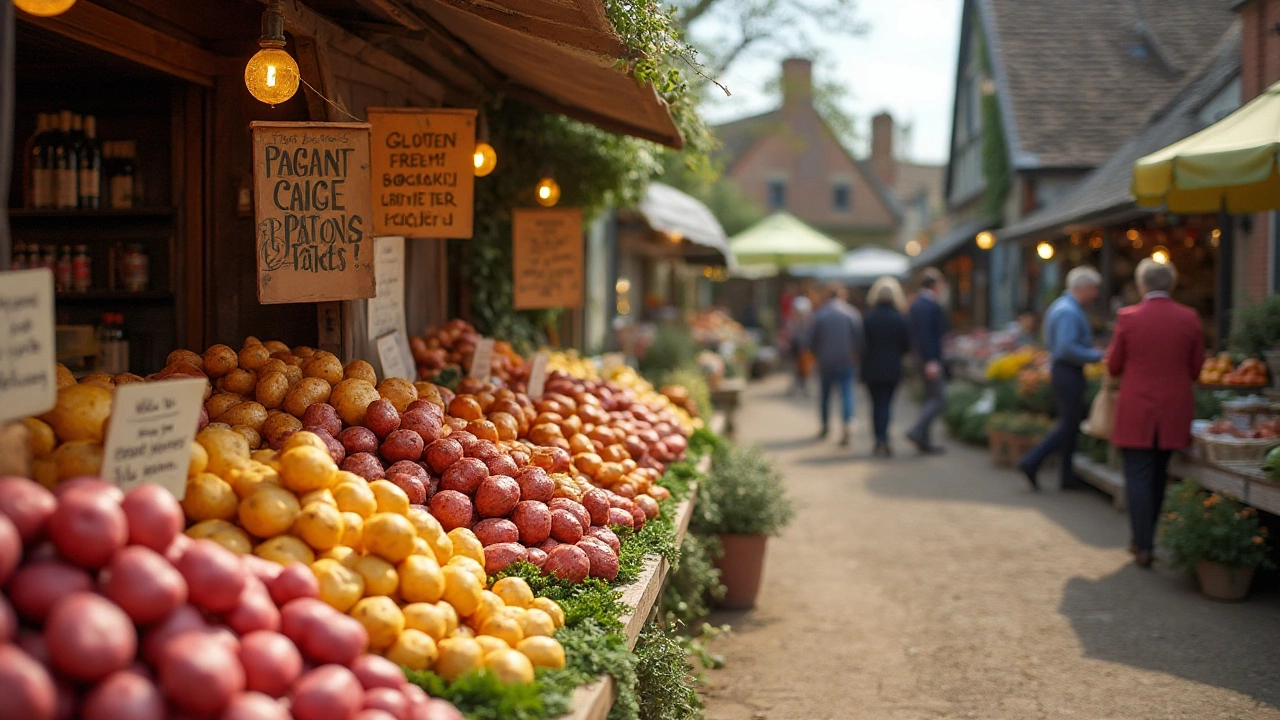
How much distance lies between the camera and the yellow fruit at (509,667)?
251 centimetres

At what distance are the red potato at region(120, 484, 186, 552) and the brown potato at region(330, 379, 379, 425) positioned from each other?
1613 mm

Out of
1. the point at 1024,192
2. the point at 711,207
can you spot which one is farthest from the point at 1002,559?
the point at 711,207

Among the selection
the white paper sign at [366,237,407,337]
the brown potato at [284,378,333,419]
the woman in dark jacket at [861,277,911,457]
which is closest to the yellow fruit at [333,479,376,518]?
the brown potato at [284,378,333,419]

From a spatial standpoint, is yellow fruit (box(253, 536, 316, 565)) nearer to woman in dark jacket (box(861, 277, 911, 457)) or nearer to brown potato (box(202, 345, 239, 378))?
brown potato (box(202, 345, 239, 378))

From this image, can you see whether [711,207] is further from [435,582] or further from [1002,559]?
[435,582]

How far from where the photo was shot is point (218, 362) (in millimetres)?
3902

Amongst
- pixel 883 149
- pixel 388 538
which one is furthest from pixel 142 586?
pixel 883 149

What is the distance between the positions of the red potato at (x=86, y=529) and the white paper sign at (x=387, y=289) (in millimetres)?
2870

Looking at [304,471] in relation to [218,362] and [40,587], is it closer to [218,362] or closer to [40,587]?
[40,587]

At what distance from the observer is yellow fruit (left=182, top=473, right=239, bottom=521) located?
264 centimetres

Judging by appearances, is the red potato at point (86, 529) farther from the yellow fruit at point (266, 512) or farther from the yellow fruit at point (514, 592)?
the yellow fruit at point (514, 592)

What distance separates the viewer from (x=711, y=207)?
3381cm

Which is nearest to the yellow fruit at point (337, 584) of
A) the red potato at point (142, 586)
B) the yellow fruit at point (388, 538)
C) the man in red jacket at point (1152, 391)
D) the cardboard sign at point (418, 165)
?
the yellow fruit at point (388, 538)

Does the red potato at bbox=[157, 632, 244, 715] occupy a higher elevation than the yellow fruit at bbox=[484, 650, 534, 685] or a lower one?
higher
